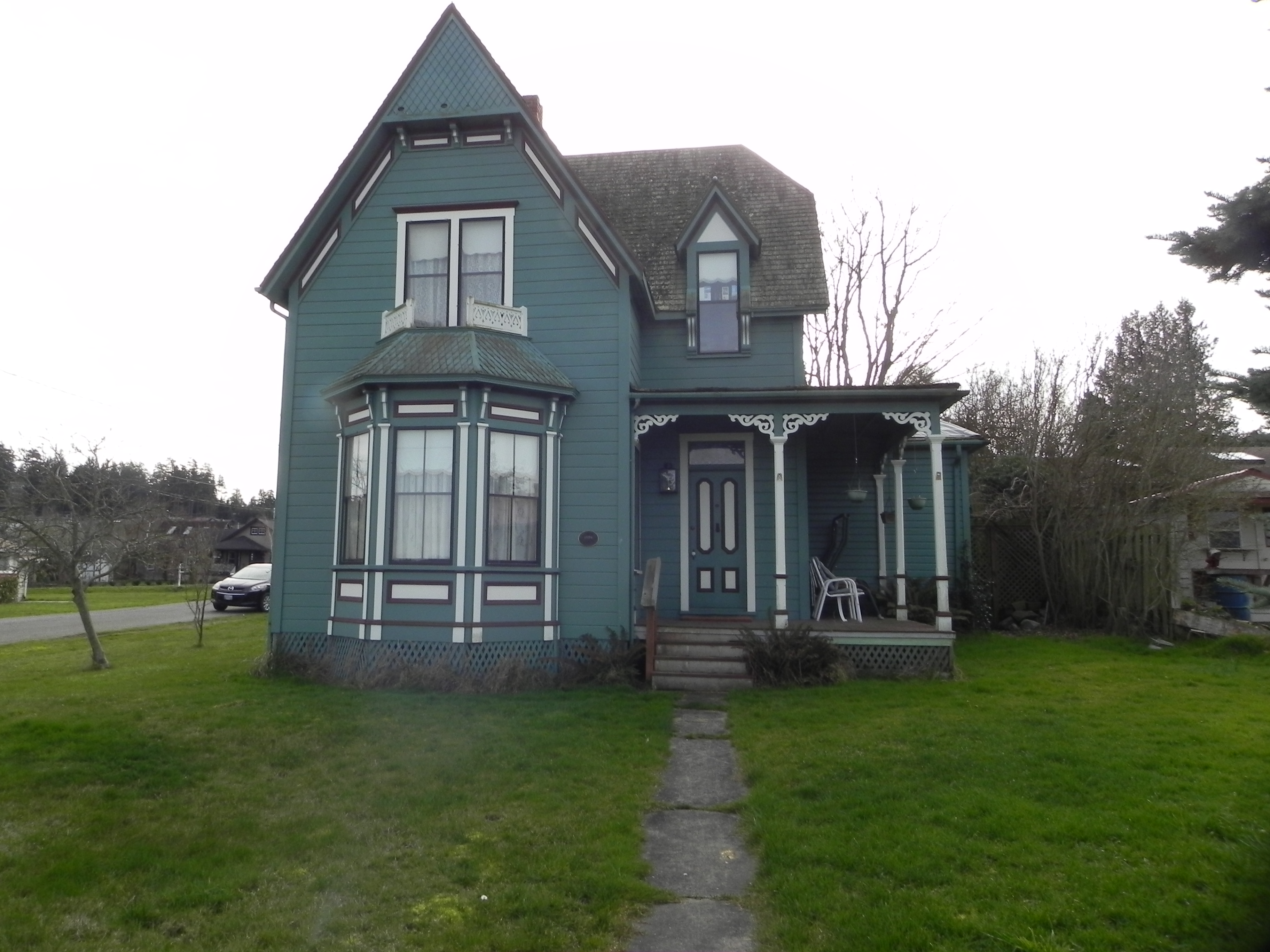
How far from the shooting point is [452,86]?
38.6 feet

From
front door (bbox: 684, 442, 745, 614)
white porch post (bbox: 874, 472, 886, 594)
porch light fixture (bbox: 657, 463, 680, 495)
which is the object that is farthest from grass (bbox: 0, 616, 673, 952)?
white porch post (bbox: 874, 472, 886, 594)

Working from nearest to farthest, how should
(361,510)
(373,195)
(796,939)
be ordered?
1. (796,939)
2. (361,510)
3. (373,195)

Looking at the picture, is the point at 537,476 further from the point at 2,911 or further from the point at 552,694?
the point at 2,911

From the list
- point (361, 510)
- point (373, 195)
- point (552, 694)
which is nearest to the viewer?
point (552, 694)

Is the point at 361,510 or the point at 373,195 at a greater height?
the point at 373,195

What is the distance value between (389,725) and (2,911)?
4.16 m

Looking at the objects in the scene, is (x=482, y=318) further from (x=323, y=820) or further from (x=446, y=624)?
(x=323, y=820)

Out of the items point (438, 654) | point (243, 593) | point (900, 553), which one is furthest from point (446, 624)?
point (243, 593)

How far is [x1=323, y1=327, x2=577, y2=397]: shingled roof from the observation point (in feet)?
34.6

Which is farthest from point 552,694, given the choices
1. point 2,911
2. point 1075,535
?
point 1075,535

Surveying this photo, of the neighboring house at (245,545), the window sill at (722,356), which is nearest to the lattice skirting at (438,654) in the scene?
the window sill at (722,356)

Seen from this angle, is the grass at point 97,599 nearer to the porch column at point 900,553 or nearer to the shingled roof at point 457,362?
the shingled roof at point 457,362

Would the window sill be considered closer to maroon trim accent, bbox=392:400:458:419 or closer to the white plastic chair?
the white plastic chair

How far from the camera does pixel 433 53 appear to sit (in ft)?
38.5
